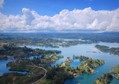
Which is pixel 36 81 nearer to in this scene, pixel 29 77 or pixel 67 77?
pixel 29 77

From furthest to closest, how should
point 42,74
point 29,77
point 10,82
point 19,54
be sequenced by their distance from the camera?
point 19,54, point 42,74, point 29,77, point 10,82

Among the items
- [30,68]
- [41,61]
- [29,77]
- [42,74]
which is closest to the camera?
[29,77]

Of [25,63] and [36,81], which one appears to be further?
[25,63]

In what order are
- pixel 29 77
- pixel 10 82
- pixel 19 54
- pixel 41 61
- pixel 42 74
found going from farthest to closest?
1. pixel 19 54
2. pixel 41 61
3. pixel 42 74
4. pixel 29 77
5. pixel 10 82

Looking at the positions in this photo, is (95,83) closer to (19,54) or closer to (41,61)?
(41,61)

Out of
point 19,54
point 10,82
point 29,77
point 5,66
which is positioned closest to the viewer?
point 10,82

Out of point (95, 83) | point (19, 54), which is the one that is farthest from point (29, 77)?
point (19, 54)

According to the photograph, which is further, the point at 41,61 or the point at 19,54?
the point at 19,54

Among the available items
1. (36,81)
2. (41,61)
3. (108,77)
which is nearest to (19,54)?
(41,61)
